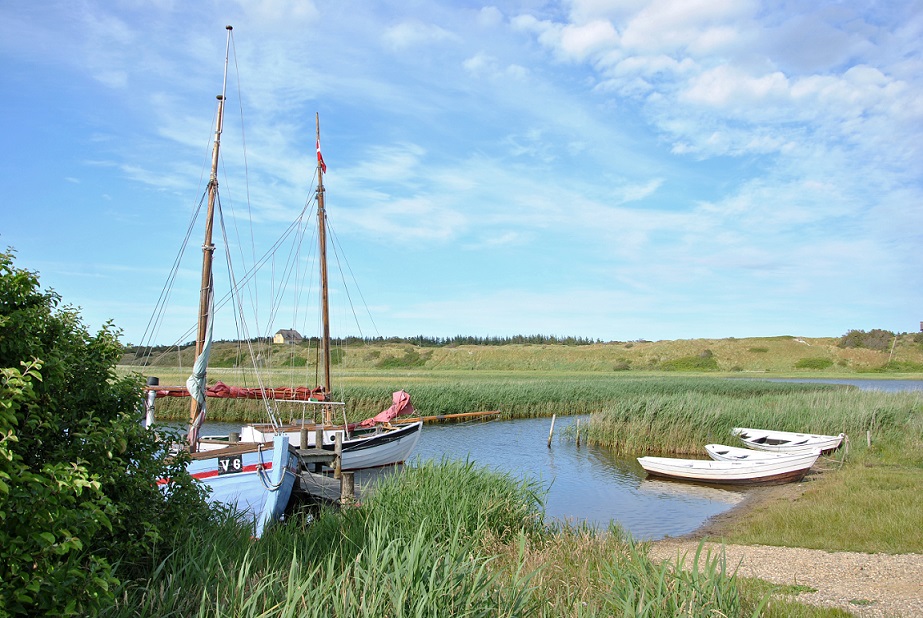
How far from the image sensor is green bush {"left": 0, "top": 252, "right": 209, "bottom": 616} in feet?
10.9

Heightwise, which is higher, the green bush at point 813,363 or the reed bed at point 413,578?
the green bush at point 813,363

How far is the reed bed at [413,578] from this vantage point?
4289 mm

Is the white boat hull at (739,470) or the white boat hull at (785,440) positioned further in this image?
the white boat hull at (785,440)

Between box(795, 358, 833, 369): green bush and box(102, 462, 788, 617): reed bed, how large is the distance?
98.2m

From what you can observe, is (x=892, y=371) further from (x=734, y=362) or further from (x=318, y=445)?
(x=318, y=445)

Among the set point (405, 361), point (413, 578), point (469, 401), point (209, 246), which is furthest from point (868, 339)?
point (413, 578)

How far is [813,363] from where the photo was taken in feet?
309

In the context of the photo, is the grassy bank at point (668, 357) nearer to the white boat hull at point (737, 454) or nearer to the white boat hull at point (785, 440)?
the white boat hull at point (785, 440)

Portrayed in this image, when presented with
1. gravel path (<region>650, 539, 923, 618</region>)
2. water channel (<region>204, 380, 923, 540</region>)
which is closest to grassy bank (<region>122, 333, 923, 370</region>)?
water channel (<region>204, 380, 923, 540</region>)

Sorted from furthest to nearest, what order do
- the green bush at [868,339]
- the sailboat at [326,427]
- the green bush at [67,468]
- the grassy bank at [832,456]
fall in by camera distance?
1. the green bush at [868,339]
2. the sailboat at [326,427]
3. the grassy bank at [832,456]
4. the green bush at [67,468]

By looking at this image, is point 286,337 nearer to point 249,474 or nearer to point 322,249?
point 322,249

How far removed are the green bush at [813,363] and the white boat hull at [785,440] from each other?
7952cm

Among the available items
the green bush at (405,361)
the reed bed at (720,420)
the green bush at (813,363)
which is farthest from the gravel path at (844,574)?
the green bush at (813,363)

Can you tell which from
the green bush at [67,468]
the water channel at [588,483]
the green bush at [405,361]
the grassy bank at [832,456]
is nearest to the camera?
the green bush at [67,468]
